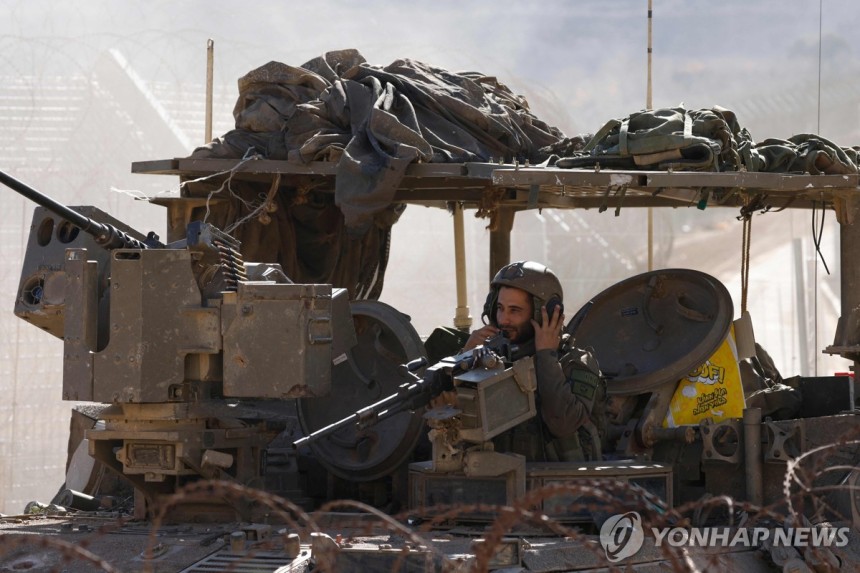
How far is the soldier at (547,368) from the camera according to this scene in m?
7.66

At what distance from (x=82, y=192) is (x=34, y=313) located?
9.22 m

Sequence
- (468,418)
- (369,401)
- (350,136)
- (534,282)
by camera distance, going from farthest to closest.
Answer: (350,136), (369,401), (534,282), (468,418)

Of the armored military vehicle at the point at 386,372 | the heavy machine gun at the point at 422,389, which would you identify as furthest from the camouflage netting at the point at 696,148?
the heavy machine gun at the point at 422,389

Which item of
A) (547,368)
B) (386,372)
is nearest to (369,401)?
(386,372)

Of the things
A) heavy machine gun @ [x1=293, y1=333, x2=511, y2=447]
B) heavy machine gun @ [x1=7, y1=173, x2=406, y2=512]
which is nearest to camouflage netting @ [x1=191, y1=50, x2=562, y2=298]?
heavy machine gun @ [x1=7, y1=173, x2=406, y2=512]

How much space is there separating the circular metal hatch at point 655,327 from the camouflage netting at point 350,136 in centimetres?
115

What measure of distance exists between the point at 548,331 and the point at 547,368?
24 centimetres

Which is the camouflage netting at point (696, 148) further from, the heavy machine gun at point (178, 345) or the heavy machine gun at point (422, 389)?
the heavy machine gun at point (178, 345)

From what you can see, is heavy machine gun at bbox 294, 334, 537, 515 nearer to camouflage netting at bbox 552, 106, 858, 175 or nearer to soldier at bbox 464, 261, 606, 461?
soldier at bbox 464, 261, 606, 461

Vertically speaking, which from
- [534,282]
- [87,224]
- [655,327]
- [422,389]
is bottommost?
[422,389]

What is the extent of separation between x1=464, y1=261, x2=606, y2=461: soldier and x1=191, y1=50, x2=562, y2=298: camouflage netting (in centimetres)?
139

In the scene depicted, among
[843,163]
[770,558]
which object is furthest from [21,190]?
[843,163]

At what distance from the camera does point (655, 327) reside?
29.3 ft

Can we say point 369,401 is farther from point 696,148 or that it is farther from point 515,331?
point 696,148
